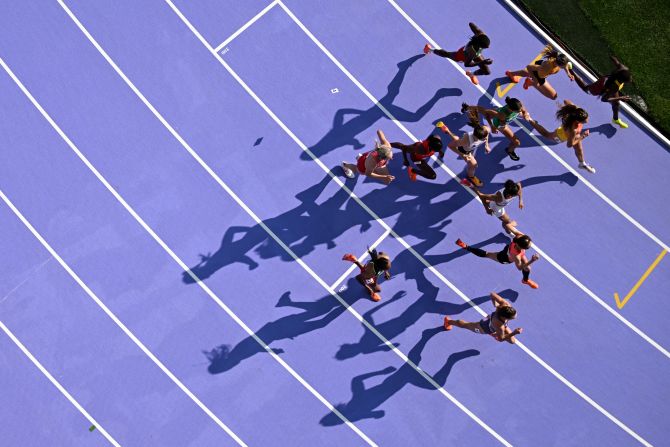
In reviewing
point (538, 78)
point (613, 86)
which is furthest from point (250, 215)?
point (613, 86)

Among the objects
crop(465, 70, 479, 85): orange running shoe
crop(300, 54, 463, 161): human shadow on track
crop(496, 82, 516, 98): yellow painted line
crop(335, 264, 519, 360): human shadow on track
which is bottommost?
crop(335, 264, 519, 360): human shadow on track

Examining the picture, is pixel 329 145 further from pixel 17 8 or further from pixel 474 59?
pixel 17 8

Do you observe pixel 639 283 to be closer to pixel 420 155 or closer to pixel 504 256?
pixel 504 256

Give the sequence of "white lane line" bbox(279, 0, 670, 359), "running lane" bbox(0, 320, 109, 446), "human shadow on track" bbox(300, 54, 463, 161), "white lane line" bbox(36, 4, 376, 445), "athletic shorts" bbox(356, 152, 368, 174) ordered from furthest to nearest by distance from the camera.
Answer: "human shadow on track" bbox(300, 54, 463, 161) → "white lane line" bbox(279, 0, 670, 359) → "athletic shorts" bbox(356, 152, 368, 174) → "white lane line" bbox(36, 4, 376, 445) → "running lane" bbox(0, 320, 109, 446)

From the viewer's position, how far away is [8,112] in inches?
518

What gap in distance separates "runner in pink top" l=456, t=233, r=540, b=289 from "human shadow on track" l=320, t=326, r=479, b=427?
5.68ft

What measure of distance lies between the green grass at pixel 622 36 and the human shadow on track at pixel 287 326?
748 centimetres

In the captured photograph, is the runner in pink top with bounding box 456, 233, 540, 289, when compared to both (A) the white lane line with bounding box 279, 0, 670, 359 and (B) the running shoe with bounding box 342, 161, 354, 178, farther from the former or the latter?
(B) the running shoe with bounding box 342, 161, 354, 178

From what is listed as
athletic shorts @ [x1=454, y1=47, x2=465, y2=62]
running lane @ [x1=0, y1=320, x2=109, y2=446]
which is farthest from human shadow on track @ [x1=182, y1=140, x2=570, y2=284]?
running lane @ [x1=0, y1=320, x2=109, y2=446]

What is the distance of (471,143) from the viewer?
41.4 ft

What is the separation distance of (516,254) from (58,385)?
914 centimetres

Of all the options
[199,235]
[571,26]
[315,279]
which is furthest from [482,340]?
[571,26]

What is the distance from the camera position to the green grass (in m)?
14.3

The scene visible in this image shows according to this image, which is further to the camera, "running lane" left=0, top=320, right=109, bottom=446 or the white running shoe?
the white running shoe
